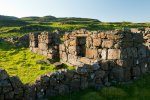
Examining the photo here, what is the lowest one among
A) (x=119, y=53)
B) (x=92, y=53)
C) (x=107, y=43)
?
(x=92, y=53)

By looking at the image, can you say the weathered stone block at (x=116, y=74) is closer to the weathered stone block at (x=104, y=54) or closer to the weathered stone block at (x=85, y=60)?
the weathered stone block at (x=104, y=54)

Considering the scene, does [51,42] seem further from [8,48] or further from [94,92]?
[94,92]

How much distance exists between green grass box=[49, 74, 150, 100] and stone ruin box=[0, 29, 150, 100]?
412 millimetres

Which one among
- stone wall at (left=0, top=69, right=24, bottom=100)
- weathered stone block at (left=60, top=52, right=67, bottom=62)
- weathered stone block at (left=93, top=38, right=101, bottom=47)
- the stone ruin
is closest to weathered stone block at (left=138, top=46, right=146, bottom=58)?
the stone ruin

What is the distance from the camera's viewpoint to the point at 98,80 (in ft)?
49.1

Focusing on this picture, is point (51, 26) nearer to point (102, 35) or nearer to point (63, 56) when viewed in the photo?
point (63, 56)

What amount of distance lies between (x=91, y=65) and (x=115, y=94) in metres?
2.04

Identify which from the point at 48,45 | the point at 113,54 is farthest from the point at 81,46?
the point at 48,45

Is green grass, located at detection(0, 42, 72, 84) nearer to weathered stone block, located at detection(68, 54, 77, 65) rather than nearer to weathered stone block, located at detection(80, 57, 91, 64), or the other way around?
weathered stone block, located at detection(68, 54, 77, 65)

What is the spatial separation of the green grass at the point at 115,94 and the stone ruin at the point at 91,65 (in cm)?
41

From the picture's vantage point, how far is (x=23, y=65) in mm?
21547

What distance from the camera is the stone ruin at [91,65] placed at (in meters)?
12.5

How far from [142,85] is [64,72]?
4.46 meters

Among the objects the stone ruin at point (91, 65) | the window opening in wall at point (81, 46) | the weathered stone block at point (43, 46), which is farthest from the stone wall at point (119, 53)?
the weathered stone block at point (43, 46)
